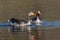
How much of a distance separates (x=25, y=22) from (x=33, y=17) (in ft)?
7.84

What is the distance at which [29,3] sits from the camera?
30375mm

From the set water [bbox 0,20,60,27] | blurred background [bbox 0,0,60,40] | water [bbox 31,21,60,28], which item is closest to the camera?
blurred background [bbox 0,0,60,40]

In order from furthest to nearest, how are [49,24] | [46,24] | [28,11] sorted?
[28,11], [49,24], [46,24]

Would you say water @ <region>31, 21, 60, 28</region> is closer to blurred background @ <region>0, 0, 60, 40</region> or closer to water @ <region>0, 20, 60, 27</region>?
water @ <region>0, 20, 60, 27</region>

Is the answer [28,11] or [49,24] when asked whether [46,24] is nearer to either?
[49,24]

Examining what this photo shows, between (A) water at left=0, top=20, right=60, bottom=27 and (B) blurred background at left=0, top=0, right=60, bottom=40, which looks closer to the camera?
(B) blurred background at left=0, top=0, right=60, bottom=40

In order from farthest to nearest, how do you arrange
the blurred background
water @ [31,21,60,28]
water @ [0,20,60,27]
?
water @ [0,20,60,27], water @ [31,21,60,28], the blurred background

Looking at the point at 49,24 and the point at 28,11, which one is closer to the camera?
the point at 49,24

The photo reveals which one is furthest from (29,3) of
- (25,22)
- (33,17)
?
(25,22)

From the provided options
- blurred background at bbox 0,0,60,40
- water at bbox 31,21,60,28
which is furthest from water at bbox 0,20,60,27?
blurred background at bbox 0,0,60,40

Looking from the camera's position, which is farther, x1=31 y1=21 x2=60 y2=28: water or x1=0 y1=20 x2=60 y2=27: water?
x1=0 y1=20 x2=60 y2=27: water

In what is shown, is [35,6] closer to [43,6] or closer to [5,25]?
[43,6]

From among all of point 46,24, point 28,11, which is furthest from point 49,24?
point 28,11

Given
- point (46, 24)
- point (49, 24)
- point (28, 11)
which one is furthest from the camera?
point (28, 11)
